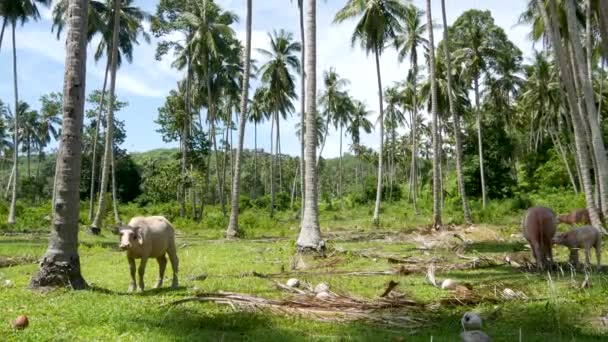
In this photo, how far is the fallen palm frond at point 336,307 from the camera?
7.21m

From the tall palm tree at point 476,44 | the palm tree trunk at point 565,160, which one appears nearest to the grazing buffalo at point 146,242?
the tall palm tree at point 476,44

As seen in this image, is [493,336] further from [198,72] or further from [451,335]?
[198,72]

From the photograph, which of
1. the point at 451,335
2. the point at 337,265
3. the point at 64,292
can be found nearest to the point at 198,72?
the point at 337,265

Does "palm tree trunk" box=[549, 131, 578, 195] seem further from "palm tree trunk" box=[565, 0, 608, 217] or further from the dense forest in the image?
"palm tree trunk" box=[565, 0, 608, 217]

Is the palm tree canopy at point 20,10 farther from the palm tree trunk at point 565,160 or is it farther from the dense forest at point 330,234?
the palm tree trunk at point 565,160

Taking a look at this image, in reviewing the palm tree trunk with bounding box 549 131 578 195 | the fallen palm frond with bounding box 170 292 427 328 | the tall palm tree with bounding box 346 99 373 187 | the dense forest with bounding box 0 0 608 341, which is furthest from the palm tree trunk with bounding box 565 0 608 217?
the tall palm tree with bounding box 346 99 373 187

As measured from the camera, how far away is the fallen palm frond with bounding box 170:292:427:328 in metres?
7.21

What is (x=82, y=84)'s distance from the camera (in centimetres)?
987

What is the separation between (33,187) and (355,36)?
57.9 metres

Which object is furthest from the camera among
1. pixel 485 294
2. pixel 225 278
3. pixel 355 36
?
pixel 355 36

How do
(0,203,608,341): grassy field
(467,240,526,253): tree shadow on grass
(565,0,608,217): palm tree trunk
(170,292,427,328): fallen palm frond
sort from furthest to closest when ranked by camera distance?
(565,0,608,217): palm tree trunk < (467,240,526,253): tree shadow on grass < (170,292,427,328): fallen palm frond < (0,203,608,341): grassy field

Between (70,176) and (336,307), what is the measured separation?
512 cm

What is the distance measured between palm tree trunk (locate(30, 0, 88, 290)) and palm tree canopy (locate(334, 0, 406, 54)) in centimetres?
2374

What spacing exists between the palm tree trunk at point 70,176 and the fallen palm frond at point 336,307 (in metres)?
2.52
